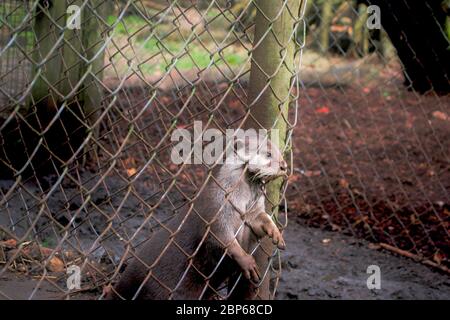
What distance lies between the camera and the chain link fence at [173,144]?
2537 millimetres

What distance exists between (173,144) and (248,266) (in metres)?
1.55

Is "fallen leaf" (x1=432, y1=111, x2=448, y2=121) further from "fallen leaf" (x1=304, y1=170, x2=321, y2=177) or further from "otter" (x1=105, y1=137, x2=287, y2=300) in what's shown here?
"otter" (x1=105, y1=137, x2=287, y2=300)

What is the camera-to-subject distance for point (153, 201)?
4.77 meters

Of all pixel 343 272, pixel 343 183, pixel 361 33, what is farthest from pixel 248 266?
pixel 361 33

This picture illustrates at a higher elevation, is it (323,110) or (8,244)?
(8,244)

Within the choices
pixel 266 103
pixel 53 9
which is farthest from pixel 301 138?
pixel 266 103

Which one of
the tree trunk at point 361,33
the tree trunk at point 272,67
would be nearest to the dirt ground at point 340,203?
the tree trunk at point 272,67

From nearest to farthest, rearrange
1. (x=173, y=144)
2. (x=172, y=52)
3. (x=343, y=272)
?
1. (x=173, y=144)
2. (x=343, y=272)
3. (x=172, y=52)

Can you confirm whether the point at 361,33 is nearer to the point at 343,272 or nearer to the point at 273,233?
the point at 343,272

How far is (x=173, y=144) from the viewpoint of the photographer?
3.91 meters

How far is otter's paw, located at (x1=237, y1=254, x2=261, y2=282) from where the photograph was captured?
2506 millimetres

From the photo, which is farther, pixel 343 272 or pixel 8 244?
pixel 343 272
